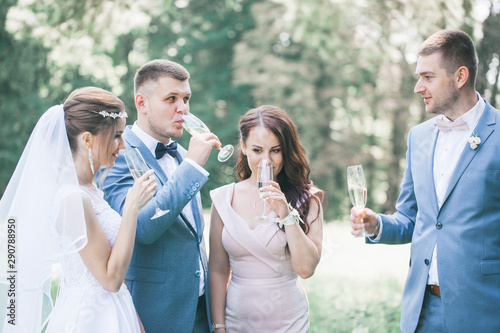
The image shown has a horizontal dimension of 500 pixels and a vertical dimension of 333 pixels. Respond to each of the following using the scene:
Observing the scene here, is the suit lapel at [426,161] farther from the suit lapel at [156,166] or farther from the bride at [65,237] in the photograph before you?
the bride at [65,237]

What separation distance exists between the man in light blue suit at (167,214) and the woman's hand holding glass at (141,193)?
0.14 metres

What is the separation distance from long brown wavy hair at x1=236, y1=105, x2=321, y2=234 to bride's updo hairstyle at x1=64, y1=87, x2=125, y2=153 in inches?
39.1

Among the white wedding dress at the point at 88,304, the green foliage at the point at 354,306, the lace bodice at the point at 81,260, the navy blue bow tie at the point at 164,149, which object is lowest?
the green foliage at the point at 354,306

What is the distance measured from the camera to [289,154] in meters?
3.58

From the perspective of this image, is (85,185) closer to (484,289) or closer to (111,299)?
(111,299)

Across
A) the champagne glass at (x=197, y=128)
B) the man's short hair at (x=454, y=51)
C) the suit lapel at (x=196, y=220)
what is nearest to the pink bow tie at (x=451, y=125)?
the man's short hair at (x=454, y=51)

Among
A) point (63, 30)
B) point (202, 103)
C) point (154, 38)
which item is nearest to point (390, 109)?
point (202, 103)

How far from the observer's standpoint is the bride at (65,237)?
2783 mm

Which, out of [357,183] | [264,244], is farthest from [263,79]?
[357,183]

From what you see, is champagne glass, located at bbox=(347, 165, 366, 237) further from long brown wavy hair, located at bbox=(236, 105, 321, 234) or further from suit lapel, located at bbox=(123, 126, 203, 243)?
suit lapel, located at bbox=(123, 126, 203, 243)

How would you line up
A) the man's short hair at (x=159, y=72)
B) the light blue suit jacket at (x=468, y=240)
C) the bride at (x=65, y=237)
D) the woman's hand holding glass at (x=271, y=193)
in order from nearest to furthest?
the bride at (x=65, y=237) → the woman's hand holding glass at (x=271, y=193) → the light blue suit jacket at (x=468, y=240) → the man's short hair at (x=159, y=72)

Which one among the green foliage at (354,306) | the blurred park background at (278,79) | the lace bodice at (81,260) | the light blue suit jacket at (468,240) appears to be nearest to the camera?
the lace bodice at (81,260)

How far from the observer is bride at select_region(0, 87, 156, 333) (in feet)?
9.13

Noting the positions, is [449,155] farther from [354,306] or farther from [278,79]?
[278,79]
